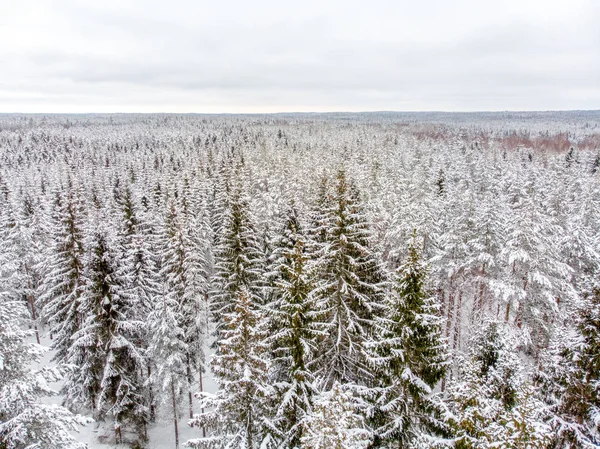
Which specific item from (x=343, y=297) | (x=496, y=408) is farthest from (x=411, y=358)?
(x=343, y=297)

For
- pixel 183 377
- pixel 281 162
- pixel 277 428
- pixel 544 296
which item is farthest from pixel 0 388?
pixel 281 162

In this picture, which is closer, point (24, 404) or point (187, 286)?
point (24, 404)

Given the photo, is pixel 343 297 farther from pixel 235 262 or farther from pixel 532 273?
pixel 532 273

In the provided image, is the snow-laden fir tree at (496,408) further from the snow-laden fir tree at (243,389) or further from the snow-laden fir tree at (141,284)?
the snow-laden fir tree at (141,284)

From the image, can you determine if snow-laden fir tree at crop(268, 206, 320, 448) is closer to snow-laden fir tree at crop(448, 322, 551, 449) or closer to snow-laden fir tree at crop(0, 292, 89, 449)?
snow-laden fir tree at crop(448, 322, 551, 449)

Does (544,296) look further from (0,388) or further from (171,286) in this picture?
(0,388)
